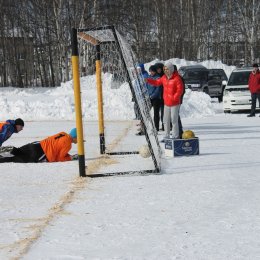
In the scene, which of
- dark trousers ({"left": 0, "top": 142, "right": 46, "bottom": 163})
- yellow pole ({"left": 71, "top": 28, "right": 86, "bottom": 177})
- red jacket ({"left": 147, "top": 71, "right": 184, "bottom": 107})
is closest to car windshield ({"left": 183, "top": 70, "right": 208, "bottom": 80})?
red jacket ({"left": 147, "top": 71, "right": 184, "bottom": 107})

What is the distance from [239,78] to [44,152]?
47.9 feet

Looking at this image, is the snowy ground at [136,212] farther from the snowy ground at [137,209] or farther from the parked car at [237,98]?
the parked car at [237,98]

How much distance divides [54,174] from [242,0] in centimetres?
4707

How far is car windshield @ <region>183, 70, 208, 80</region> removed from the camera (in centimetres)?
3005

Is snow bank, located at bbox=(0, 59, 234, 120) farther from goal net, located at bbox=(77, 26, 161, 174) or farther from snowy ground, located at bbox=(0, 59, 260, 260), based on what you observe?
snowy ground, located at bbox=(0, 59, 260, 260)

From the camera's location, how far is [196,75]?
3031cm

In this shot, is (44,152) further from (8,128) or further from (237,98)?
(237,98)

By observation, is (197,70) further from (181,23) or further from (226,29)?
(226,29)

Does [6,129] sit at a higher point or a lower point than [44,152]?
higher

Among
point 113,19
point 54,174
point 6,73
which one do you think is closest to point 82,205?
point 54,174

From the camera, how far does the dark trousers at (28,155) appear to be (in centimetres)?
1027

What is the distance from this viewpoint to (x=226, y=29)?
2384 inches

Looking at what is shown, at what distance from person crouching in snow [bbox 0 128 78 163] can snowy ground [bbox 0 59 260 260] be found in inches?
11.3

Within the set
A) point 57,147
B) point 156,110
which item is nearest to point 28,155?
point 57,147
